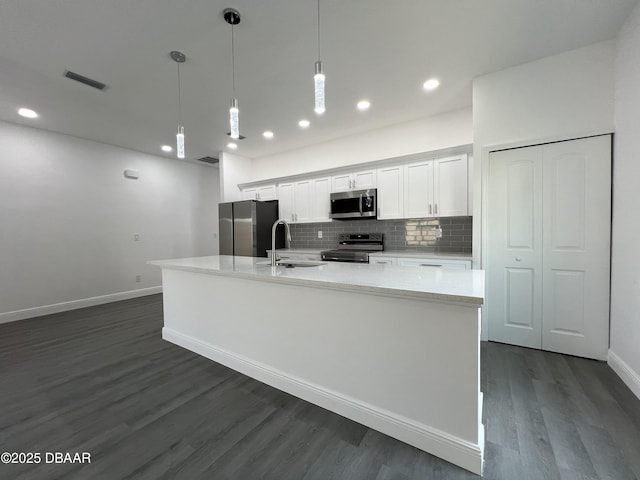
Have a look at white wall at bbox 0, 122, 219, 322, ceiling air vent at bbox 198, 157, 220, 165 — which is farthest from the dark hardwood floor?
ceiling air vent at bbox 198, 157, 220, 165

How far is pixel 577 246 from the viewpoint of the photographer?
2439 mm

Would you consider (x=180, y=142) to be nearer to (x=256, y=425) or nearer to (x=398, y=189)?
(x=256, y=425)

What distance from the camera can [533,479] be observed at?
1.27 metres

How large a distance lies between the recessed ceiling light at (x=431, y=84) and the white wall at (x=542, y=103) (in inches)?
14.5

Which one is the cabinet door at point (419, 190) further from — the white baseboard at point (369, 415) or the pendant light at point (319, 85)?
the white baseboard at point (369, 415)

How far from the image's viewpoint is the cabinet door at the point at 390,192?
3.76 m

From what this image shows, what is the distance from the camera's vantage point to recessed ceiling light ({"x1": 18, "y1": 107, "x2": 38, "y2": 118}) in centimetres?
339

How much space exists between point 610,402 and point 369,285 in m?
1.91

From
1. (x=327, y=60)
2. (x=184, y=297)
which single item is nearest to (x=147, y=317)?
(x=184, y=297)

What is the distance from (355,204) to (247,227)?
1979 millimetres

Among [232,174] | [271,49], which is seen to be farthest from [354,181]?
[232,174]

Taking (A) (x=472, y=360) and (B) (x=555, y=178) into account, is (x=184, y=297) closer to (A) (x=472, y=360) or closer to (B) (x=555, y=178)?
(A) (x=472, y=360)

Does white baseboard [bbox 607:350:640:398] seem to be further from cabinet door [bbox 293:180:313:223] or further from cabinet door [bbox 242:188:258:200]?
cabinet door [bbox 242:188:258:200]

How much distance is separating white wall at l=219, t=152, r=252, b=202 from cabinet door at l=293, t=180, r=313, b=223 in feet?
4.48
